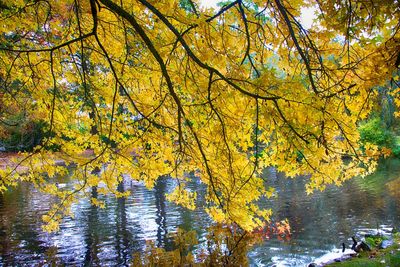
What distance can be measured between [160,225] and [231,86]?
7.21 m

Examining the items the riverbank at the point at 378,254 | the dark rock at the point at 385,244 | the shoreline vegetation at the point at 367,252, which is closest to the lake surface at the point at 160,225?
the shoreline vegetation at the point at 367,252

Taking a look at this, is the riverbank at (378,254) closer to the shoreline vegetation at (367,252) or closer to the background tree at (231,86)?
the shoreline vegetation at (367,252)

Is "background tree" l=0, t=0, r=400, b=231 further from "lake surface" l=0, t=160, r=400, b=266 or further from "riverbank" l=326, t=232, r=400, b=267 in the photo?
"lake surface" l=0, t=160, r=400, b=266

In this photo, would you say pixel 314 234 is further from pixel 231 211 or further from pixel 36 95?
pixel 36 95

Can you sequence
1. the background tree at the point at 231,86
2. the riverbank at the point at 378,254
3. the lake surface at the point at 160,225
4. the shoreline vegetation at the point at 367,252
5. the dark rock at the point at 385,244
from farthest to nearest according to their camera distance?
the lake surface at the point at 160,225
the dark rock at the point at 385,244
the shoreline vegetation at the point at 367,252
the riverbank at the point at 378,254
the background tree at the point at 231,86

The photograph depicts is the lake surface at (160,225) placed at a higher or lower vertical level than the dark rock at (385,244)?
higher

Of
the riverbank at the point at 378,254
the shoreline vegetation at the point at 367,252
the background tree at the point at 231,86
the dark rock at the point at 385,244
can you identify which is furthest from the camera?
the dark rock at the point at 385,244

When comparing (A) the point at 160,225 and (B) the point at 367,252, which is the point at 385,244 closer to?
(B) the point at 367,252

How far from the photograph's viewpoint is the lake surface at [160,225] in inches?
313

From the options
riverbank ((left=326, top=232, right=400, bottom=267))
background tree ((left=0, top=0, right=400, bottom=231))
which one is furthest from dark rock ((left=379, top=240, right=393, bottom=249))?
background tree ((left=0, top=0, right=400, bottom=231))

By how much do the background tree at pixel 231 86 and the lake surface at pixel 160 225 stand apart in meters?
2.55

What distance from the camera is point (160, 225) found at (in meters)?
10.1

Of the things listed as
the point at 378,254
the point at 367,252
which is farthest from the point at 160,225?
the point at 378,254

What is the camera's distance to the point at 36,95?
5207mm
